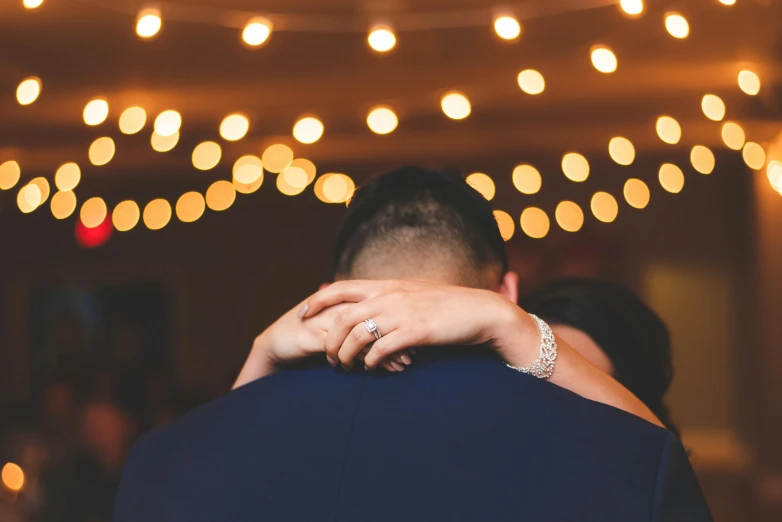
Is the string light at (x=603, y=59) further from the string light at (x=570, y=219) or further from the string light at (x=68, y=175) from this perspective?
the string light at (x=570, y=219)

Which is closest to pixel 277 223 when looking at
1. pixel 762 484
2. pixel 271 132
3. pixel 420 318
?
pixel 271 132

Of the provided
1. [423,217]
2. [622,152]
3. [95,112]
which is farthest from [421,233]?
[622,152]

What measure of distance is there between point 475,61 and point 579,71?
24.5 inches

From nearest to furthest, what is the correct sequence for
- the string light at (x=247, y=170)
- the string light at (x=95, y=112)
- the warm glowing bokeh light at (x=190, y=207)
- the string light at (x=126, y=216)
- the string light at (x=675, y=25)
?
the string light at (x=675, y=25), the string light at (x=95, y=112), the string light at (x=247, y=170), the string light at (x=126, y=216), the warm glowing bokeh light at (x=190, y=207)

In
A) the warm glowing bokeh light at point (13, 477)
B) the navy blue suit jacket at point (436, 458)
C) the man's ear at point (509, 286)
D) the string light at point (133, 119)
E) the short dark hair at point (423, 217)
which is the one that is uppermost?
the string light at point (133, 119)

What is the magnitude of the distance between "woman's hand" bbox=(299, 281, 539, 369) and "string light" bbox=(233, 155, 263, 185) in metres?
2.76

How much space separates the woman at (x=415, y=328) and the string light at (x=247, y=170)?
268 centimetres

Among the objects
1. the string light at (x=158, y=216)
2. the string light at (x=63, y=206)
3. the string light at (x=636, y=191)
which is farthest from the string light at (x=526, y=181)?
the string light at (x=63, y=206)

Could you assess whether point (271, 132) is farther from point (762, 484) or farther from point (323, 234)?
point (762, 484)

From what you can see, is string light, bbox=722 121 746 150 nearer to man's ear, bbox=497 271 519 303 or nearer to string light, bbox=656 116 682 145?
string light, bbox=656 116 682 145

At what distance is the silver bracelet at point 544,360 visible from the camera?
1.01 metres

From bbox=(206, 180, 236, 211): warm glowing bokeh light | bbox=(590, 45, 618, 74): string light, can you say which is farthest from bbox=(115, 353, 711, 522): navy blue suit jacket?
bbox=(206, 180, 236, 211): warm glowing bokeh light

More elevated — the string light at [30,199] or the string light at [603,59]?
the string light at [603,59]

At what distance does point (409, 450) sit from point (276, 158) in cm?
300
